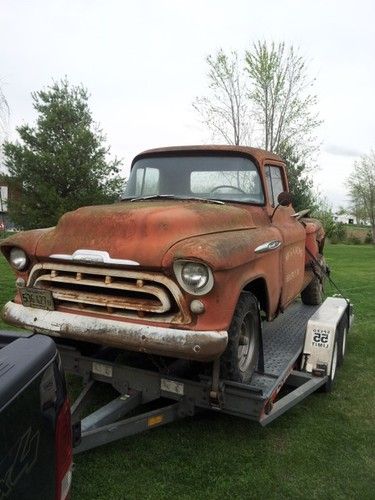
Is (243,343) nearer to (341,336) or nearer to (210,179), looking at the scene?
(210,179)

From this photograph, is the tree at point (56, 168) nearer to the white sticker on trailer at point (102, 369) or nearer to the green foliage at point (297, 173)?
the green foliage at point (297, 173)

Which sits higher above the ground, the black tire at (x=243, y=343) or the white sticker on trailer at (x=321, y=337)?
the black tire at (x=243, y=343)

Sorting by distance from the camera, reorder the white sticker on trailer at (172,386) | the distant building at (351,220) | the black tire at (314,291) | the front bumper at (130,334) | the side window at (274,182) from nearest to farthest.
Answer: the front bumper at (130,334)
the white sticker on trailer at (172,386)
the side window at (274,182)
the black tire at (314,291)
the distant building at (351,220)

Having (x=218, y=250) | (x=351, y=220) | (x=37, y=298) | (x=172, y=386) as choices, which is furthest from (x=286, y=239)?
(x=351, y=220)

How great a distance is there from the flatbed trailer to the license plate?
46 centimetres

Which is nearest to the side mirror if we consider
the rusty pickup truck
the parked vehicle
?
the rusty pickup truck

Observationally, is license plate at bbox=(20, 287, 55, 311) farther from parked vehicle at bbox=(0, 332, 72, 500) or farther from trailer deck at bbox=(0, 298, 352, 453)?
parked vehicle at bbox=(0, 332, 72, 500)

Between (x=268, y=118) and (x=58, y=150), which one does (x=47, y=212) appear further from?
(x=268, y=118)

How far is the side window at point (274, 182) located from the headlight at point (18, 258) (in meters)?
2.33

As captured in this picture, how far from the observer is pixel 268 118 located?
22.3m

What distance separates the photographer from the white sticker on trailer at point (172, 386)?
3.24 meters

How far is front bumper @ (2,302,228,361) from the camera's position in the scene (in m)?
2.88

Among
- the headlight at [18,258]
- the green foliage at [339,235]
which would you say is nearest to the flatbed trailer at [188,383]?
the headlight at [18,258]

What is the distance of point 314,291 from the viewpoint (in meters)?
6.54
